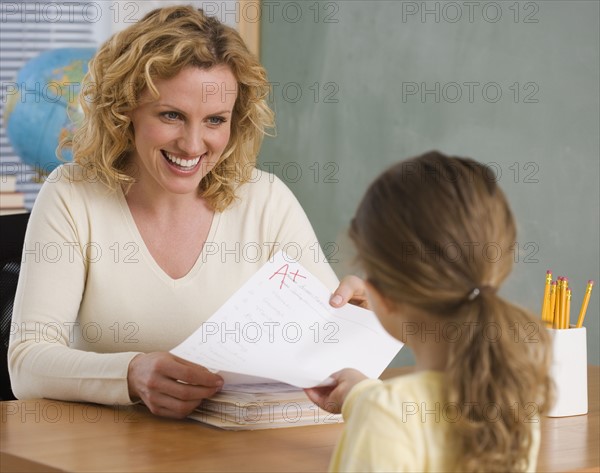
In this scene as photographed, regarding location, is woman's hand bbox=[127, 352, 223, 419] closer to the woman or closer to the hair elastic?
the woman

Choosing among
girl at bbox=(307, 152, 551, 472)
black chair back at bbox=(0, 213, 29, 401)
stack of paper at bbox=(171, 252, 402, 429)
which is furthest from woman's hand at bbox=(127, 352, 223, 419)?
black chair back at bbox=(0, 213, 29, 401)

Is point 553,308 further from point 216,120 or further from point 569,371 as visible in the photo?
point 216,120

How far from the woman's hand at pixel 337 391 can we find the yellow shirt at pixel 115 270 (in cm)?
51

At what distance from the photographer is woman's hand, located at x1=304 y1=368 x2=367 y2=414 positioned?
1258 mm

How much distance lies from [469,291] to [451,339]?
5cm

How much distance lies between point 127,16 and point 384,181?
2.84 meters

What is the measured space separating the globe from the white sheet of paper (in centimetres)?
182

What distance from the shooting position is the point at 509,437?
3.11 ft

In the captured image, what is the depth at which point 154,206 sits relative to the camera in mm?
1912

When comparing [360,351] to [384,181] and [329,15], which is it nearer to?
[384,181]

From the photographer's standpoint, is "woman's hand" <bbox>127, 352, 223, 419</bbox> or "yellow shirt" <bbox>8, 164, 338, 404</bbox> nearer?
"woman's hand" <bbox>127, 352, 223, 419</bbox>

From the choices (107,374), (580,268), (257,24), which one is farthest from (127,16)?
(107,374)

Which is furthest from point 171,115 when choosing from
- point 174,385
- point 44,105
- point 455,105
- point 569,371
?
point 44,105

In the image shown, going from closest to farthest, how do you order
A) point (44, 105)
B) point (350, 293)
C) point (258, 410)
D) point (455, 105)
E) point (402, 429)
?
point (402, 429) < point (258, 410) < point (350, 293) < point (455, 105) < point (44, 105)
